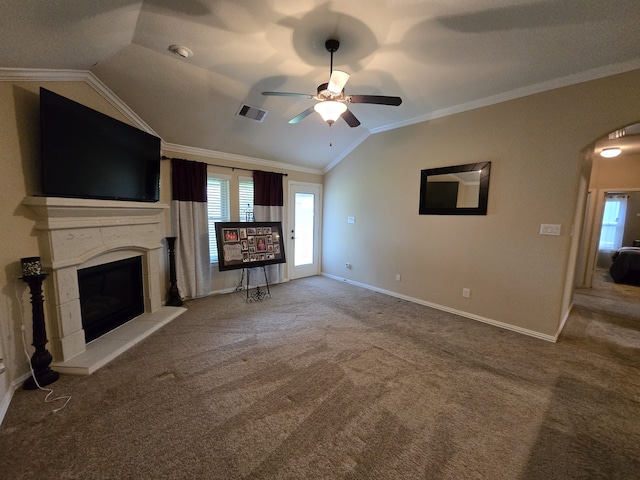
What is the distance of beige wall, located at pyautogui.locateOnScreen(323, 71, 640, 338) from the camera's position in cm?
276

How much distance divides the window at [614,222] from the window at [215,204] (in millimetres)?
10407

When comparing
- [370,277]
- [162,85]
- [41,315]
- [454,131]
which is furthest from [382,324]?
[162,85]

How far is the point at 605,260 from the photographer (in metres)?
7.26

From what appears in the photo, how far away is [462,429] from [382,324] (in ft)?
5.44

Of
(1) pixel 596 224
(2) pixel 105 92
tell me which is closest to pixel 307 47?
(2) pixel 105 92

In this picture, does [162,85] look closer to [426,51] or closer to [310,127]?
[310,127]

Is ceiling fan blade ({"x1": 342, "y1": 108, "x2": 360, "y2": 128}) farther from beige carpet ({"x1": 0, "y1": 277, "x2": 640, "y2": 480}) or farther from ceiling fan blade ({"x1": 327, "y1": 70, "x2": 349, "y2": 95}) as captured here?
beige carpet ({"x1": 0, "y1": 277, "x2": 640, "y2": 480})

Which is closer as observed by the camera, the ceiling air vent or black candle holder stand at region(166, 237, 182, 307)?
the ceiling air vent

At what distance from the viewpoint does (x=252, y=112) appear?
3615 millimetres

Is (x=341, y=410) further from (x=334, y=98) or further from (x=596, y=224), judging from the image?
(x=596, y=224)

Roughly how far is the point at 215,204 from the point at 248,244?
36.5 inches

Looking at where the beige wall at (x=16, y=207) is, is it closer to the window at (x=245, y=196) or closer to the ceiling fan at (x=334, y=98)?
the ceiling fan at (x=334, y=98)

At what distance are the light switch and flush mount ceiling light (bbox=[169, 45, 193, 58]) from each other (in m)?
4.30

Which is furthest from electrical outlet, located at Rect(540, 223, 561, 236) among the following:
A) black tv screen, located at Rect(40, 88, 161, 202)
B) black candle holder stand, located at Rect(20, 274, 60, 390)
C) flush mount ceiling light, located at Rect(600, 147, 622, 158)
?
black candle holder stand, located at Rect(20, 274, 60, 390)
